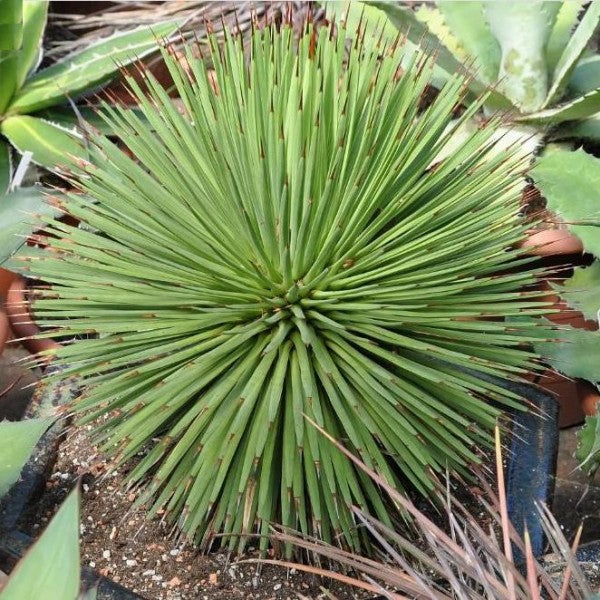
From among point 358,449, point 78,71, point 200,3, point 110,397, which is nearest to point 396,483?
point 358,449

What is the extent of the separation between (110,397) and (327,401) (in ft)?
0.89

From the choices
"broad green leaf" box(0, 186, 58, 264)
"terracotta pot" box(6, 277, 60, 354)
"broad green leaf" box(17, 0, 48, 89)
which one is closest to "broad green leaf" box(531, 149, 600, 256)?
"broad green leaf" box(0, 186, 58, 264)

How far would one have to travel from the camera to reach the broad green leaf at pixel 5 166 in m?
1.67

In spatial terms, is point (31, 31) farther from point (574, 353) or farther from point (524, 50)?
point (574, 353)

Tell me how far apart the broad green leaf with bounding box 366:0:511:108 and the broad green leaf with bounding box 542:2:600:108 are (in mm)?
100

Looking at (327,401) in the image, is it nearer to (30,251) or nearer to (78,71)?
(30,251)

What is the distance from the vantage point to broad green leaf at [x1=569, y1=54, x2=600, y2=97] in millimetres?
1635

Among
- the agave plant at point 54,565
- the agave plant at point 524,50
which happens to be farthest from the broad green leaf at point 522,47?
the agave plant at point 54,565

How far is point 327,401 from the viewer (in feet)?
3.43

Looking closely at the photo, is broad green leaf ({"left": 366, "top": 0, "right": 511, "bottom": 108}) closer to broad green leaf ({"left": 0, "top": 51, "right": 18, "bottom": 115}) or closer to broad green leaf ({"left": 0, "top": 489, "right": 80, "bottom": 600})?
broad green leaf ({"left": 0, "top": 51, "right": 18, "bottom": 115})

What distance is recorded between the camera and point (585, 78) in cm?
165

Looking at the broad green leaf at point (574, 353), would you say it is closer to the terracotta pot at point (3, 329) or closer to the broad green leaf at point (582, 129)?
the broad green leaf at point (582, 129)

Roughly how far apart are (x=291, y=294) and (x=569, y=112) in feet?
2.50

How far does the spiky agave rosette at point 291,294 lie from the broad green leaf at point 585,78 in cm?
64
